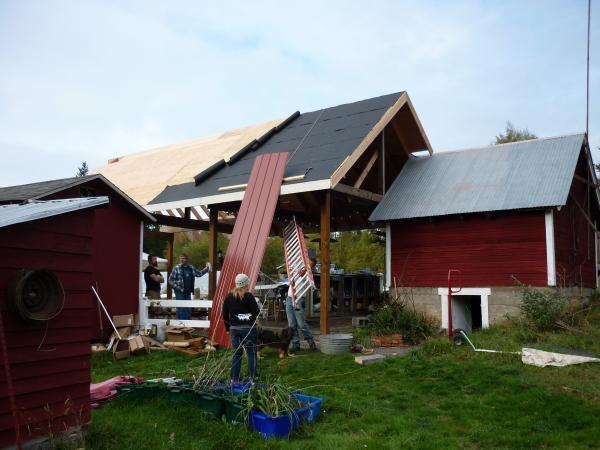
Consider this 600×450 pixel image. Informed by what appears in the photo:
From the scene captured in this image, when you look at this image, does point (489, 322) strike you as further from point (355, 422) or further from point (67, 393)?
point (67, 393)

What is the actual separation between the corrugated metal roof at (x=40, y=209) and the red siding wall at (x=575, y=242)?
10.3m

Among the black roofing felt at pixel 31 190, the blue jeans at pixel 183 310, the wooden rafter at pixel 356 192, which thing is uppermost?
the wooden rafter at pixel 356 192

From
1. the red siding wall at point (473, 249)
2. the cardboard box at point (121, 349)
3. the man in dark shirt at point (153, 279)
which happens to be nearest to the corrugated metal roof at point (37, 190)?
the man in dark shirt at point (153, 279)

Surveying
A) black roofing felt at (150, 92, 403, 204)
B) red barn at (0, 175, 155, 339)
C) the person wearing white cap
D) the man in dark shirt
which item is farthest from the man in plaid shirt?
the person wearing white cap

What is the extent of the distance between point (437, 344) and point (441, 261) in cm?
379

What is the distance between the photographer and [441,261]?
13312 millimetres

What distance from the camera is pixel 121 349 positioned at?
10.9 m

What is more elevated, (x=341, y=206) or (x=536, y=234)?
(x=341, y=206)

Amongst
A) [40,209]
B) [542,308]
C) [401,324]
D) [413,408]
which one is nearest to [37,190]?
[40,209]

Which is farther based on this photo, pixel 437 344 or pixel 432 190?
pixel 432 190

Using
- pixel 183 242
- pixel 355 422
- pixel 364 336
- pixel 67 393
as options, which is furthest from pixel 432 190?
pixel 183 242

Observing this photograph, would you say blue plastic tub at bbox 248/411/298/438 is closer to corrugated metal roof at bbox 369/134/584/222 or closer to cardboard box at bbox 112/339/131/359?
cardboard box at bbox 112/339/131/359

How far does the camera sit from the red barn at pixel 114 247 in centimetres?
1177

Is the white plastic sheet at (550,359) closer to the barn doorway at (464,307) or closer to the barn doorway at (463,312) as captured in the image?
the barn doorway at (464,307)
